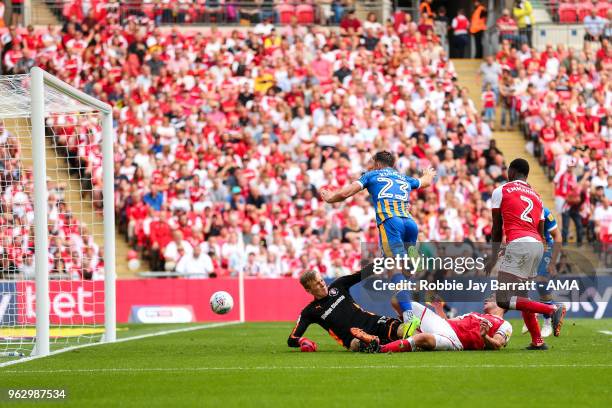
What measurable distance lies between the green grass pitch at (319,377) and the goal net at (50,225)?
1.64m

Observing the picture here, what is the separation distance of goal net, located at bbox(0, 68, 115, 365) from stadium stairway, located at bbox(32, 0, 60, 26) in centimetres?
756

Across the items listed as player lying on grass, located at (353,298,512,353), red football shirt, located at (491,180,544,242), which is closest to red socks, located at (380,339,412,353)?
player lying on grass, located at (353,298,512,353)

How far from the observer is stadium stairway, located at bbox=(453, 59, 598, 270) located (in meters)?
23.9

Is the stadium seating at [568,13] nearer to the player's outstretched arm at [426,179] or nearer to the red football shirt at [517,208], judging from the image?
the player's outstretched arm at [426,179]

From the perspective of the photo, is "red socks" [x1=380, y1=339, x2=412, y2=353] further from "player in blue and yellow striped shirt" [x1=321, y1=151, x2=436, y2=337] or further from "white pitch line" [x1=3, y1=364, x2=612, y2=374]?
"player in blue and yellow striped shirt" [x1=321, y1=151, x2=436, y2=337]

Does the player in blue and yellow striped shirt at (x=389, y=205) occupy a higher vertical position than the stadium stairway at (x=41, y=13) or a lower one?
lower

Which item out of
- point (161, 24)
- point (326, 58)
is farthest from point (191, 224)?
point (161, 24)

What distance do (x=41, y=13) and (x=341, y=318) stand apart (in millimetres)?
22821

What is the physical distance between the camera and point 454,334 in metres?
12.2

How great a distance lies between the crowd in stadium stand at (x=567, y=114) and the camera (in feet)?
86.8

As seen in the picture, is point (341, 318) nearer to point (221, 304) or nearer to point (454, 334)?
point (454, 334)

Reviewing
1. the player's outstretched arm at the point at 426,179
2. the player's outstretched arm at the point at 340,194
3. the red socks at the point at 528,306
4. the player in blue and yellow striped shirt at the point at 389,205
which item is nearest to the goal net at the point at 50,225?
the player's outstretched arm at the point at 340,194

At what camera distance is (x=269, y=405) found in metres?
8.08

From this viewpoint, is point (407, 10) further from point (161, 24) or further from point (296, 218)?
point (296, 218)
